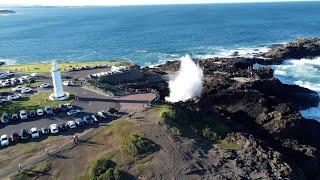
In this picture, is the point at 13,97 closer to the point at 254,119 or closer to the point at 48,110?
the point at 48,110

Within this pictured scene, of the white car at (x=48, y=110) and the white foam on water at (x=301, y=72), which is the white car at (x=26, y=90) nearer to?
the white car at (x=48, y=110)

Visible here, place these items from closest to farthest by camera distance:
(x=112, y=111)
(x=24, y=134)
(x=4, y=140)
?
(x=4, y=140)
(x=24, y=134)
(x=112, y=111)

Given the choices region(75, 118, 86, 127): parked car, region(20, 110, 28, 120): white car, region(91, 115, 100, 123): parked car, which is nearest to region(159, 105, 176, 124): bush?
region(91, 115, 100, 123): parked car

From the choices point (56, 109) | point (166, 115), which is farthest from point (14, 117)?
point (166, 115)

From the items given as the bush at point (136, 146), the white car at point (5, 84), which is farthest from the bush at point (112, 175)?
the white car at point (5, 84)

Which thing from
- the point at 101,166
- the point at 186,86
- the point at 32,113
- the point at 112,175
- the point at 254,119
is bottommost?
the point at 254,119

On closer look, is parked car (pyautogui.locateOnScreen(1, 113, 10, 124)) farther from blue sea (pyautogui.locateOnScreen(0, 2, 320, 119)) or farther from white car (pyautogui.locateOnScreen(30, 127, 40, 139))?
blue sea (pyautogui.locateOnScreen(0, 2, 320, 119))

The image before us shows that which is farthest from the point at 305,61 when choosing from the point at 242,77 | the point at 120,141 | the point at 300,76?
the point at 120,141
